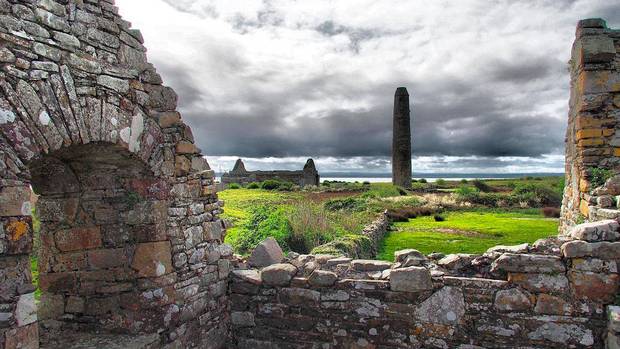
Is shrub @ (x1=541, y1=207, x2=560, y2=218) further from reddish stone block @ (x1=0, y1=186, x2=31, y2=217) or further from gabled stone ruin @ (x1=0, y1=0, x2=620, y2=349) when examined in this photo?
reddish stone block @ (x1=0, y1=186, x2=31, y2=217)

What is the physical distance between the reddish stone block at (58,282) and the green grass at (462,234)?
609 centimetres

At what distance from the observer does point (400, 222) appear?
572 inches

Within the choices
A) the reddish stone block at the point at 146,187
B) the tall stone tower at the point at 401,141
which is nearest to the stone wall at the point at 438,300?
the reddish stone block at the point at 146,187

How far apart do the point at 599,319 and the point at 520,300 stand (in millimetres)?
820

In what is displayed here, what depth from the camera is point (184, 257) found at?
541 centimetres

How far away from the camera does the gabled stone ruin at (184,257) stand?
4027 mm

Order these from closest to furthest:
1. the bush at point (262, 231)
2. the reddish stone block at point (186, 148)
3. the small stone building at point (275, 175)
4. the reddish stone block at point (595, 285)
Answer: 1. the reddish stone block at point (595, 285)
2. the reddish stone block at point (186, 148)
3. the bush at point (262, 231)
4. the small stone building at point (275, 175)

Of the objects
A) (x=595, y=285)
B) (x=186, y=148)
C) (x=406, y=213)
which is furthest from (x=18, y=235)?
(x=406, y=213)

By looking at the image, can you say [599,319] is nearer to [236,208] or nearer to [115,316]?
[115,316]

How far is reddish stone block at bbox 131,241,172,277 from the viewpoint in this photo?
5043 millimetres

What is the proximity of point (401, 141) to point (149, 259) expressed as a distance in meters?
25.7

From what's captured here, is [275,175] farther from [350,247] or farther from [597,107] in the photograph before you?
[597,107]

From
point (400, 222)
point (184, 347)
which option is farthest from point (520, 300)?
point (400, 222)

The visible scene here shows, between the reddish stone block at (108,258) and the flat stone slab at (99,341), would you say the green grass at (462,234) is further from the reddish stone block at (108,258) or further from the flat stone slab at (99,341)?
the reddish stone block at (108,258)
